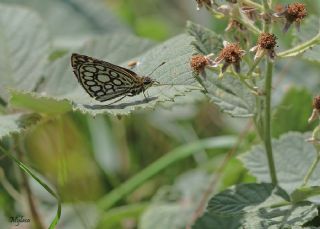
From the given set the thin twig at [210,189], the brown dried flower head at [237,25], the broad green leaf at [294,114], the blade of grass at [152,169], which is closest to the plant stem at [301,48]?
the brown dried flower head at [237,25]

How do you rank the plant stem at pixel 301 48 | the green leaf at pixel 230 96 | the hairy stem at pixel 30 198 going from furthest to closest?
the hairy stem at pixel 30 198
the green leaf at pixel 230 96
the plant stem at pixel 301 48

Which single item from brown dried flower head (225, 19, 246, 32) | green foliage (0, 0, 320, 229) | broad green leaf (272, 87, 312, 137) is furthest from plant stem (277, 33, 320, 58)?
broad green leaf (272, 87, 312, 137)

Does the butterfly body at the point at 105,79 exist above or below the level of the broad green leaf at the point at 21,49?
below

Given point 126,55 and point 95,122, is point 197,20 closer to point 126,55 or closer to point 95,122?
point 95,122

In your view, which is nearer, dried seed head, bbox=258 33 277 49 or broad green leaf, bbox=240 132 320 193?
dried seed head, bbox=258 33 277 49

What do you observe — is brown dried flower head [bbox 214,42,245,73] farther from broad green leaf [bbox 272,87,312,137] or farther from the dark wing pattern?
broad green leaf [bbox 272,87,312,137]

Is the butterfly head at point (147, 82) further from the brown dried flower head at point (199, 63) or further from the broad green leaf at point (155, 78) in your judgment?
the brown dried flower head at point (199, 63)

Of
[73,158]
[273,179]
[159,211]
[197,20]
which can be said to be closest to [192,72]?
[273,179]

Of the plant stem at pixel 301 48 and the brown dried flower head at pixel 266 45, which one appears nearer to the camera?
the brown dried flower head at pixel 266 45
